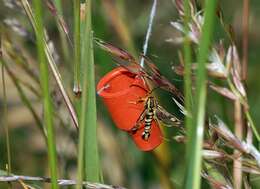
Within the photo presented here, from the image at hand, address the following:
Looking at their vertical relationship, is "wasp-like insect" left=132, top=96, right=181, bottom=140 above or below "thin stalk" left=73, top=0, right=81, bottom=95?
below

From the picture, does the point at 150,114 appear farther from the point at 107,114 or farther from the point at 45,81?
the point at 107,114

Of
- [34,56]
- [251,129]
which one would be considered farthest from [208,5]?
[34,56]

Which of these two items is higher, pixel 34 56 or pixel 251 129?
pixel 34 56

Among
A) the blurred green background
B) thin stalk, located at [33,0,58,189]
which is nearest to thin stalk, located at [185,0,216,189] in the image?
thin stalk, located at [33,0,58,189]

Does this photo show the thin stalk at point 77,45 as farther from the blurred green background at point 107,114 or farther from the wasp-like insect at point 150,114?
the blurred green background at point 107,114

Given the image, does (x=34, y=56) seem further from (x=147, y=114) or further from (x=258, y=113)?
(x=147, y=114)

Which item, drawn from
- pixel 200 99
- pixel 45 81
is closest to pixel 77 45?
pixel 45 81

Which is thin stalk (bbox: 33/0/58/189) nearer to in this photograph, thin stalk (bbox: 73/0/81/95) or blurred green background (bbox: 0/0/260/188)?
thin stalk (bbox: 73/0/81/95)
